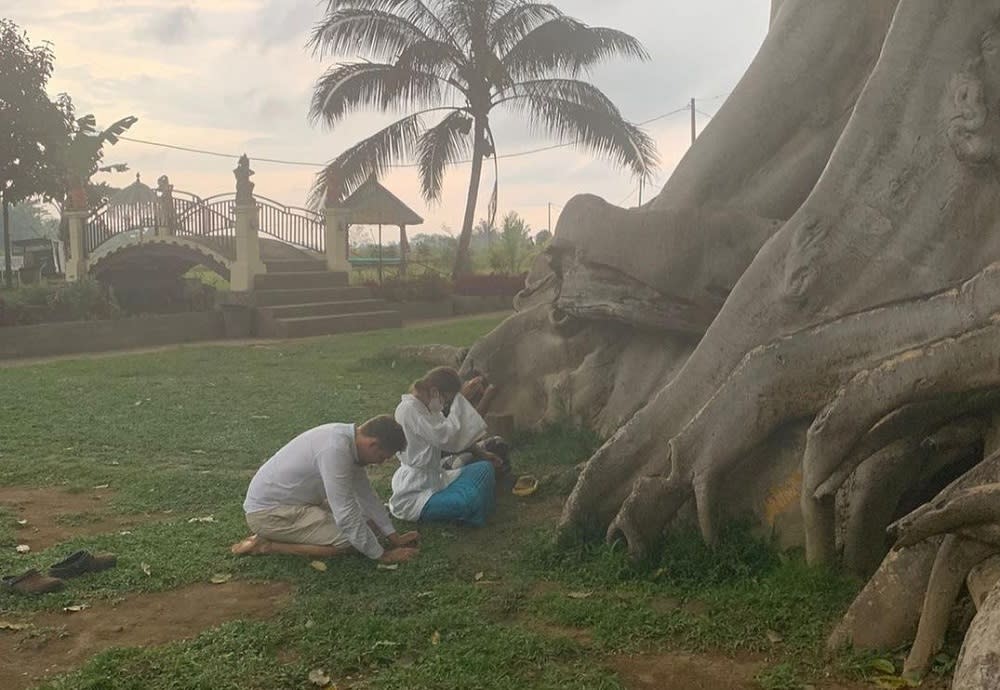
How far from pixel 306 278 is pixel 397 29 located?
6293 mm

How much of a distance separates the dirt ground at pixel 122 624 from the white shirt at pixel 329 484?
1.59 ft

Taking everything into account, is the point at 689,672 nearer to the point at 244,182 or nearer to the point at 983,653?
the point at 983,653

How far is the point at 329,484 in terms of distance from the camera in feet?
17.6

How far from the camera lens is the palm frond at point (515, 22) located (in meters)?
24.0

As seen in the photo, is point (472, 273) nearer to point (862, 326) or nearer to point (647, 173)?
point (647, 173)

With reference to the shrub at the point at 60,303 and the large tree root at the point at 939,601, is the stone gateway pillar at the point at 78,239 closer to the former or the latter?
the shrub at the point at 60,303

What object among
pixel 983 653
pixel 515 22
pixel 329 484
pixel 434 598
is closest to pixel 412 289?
pixel 515 22

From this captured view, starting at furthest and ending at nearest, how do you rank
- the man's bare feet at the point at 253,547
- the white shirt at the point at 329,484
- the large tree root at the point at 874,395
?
the man's bare feet at the point at 253,547 < the white shirt at the point at 329,484 < the large tree root at the point at 874,395

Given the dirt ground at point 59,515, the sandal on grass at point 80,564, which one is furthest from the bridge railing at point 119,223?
the sandal on grass at point 80,564

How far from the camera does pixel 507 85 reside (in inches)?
957

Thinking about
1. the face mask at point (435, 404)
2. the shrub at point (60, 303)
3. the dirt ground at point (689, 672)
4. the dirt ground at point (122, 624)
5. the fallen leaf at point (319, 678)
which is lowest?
the dirt ground at point (689, 672)

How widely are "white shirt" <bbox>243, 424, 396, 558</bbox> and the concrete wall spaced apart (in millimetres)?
11994

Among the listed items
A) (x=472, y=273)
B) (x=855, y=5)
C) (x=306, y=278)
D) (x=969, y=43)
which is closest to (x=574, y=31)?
(x=472, y=273)

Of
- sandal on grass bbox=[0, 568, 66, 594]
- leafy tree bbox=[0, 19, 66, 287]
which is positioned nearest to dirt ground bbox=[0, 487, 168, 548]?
sandal on grass bbox=[0, 568, 66, 594]
